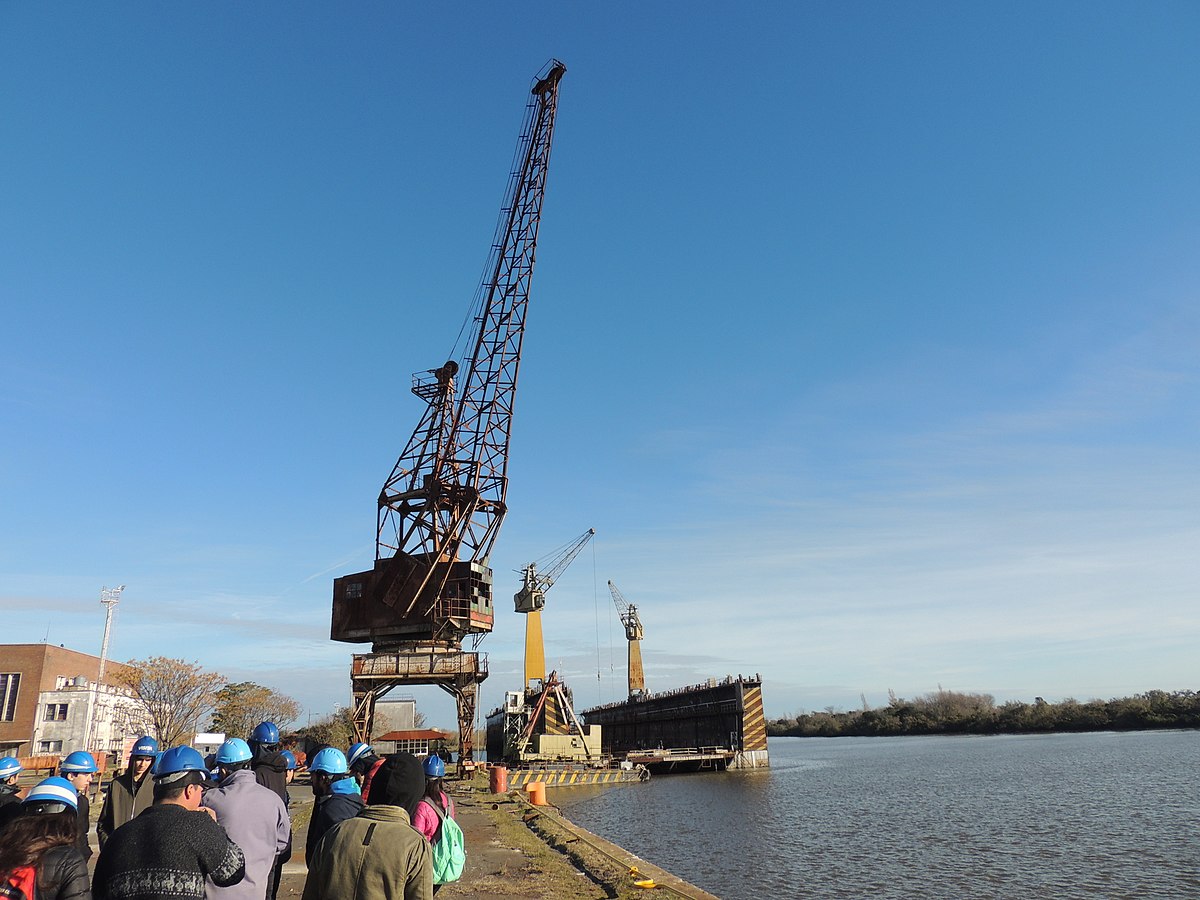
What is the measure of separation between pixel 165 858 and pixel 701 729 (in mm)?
66209

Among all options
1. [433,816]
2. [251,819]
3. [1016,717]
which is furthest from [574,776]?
[1016,717]

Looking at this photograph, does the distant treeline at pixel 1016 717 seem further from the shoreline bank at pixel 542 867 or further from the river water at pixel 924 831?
the shoreline bank at pixel 542 867

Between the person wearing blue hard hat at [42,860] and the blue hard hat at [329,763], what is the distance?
2.64 m

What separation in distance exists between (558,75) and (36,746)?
62.8 meters

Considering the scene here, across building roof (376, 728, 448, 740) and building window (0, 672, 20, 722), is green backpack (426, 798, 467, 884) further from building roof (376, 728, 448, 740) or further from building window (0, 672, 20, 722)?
building window (0, 672, 20, 722)

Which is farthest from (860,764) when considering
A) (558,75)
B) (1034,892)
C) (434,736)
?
(558,75)

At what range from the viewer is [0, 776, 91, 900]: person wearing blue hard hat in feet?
12.9

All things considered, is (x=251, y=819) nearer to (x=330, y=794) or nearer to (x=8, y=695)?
(x=330, y=794)

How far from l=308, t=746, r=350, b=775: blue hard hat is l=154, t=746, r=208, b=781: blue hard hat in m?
1.97

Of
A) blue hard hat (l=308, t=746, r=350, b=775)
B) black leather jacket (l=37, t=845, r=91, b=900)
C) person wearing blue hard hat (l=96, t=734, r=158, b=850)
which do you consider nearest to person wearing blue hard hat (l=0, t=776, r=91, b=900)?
black leather jacket (l=37, t=845, r=91, b=900)

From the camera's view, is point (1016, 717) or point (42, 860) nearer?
point (42, 860)

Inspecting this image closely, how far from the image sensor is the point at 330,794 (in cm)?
638

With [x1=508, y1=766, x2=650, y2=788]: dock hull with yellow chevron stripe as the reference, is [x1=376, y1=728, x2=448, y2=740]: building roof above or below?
above

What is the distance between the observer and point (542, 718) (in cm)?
5638
